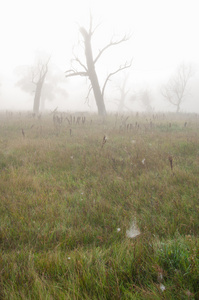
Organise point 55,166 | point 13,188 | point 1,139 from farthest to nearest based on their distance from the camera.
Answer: point 1,139
point 55,166
point 13,188

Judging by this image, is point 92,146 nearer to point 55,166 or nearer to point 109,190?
point 55,166

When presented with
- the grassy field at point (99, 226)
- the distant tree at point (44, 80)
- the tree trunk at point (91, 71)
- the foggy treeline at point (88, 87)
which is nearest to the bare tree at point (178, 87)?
the foggy treeline at point (88, 87)

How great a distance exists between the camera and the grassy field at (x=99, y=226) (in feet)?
3.87

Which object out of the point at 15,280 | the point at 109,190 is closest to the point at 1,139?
the point at 109,190

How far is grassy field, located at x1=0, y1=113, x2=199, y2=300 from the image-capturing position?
1.18 metres

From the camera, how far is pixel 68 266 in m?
1.33

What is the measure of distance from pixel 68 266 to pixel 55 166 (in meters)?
2.59

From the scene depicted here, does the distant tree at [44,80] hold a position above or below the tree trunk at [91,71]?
above

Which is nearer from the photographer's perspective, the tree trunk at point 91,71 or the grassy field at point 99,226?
the grassy field at point 99,226

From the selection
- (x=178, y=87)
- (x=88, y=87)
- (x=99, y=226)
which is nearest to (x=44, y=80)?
(x=88, y=87)

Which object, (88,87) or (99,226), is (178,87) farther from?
(99,226)

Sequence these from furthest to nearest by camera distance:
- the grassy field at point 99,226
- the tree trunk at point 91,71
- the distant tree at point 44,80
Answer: the distant tree at point 44,80
the tree trunk at point 91,71
the grassy field at point 99,226

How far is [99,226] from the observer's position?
1951mm

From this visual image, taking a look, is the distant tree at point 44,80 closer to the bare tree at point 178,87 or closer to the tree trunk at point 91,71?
the bare tree at point 178,87
